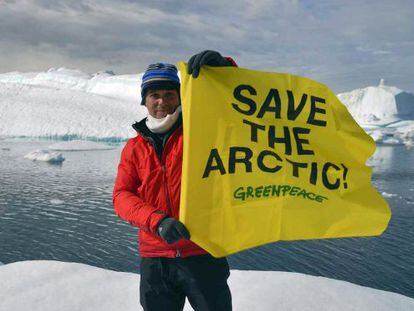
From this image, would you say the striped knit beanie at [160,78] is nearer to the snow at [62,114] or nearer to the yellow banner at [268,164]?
the yellow banner at [268,164]

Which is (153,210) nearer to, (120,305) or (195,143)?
(195,143)

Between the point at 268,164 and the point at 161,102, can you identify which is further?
the point at 268,164

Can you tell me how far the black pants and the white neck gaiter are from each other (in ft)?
2.64

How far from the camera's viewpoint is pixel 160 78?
Result: 6.84ft

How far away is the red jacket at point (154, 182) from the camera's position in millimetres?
2094

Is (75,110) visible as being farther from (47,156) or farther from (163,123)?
(163,123)

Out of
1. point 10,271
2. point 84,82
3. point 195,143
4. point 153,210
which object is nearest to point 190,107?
point 195,143

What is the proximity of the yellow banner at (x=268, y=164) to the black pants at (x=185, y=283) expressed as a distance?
0.70 ft

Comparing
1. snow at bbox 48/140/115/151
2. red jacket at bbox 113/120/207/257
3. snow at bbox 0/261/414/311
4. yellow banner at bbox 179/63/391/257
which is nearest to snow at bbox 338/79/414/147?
Result: snow at bbox 48/140/115/151

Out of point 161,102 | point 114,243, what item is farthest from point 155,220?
point 114,243

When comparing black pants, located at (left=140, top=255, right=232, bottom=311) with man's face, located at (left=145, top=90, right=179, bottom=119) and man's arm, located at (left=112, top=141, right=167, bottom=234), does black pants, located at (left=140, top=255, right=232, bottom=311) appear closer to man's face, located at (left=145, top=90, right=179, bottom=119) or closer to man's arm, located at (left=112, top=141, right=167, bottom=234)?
man's arm, located at (left=112, top=141, right=167, bottom=234)

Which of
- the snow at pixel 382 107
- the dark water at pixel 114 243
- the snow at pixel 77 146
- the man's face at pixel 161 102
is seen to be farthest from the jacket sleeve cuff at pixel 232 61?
the snow at pixel 382 107

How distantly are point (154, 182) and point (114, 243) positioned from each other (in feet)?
44.9

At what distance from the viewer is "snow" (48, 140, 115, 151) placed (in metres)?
42.5
